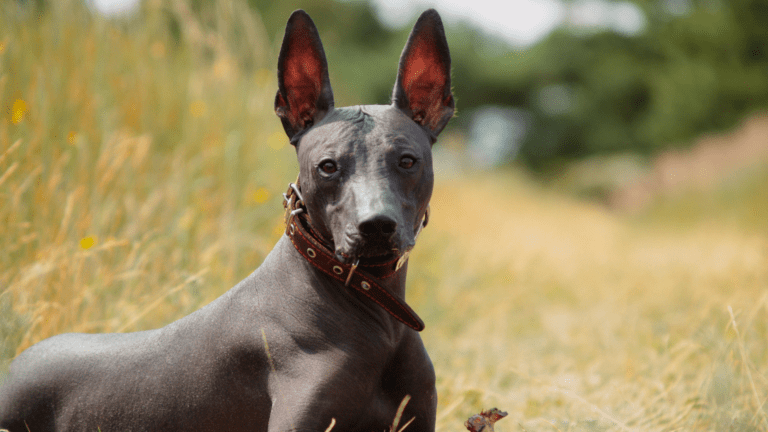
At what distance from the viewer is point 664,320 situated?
4.15 meters

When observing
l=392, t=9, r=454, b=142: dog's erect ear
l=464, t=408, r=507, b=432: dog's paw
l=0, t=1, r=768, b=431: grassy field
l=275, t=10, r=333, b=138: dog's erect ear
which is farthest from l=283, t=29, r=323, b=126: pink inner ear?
l=0, t=1, r=768, b=431: grassy field

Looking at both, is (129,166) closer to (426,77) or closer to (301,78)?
(301,78)

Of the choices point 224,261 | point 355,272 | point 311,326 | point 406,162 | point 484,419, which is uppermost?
point 406,162

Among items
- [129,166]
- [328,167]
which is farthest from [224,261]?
[328,167]

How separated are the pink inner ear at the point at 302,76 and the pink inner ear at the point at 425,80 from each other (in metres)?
0.23

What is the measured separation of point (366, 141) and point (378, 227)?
9.0 inches

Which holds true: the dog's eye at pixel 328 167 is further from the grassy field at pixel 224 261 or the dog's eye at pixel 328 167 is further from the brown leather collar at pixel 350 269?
the grassy field at pixel 224 261

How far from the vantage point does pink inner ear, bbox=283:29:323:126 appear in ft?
5.06

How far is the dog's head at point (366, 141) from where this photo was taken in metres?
1.33

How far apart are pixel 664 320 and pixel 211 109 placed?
3388 millimetres

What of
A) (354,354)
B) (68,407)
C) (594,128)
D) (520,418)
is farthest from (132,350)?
(594,128)

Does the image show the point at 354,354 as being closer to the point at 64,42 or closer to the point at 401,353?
the point at 401,353

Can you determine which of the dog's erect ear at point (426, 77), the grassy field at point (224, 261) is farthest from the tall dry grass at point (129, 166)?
the dog's erect ear at point (426, 77)

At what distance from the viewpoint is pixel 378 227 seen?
1.30 metres
